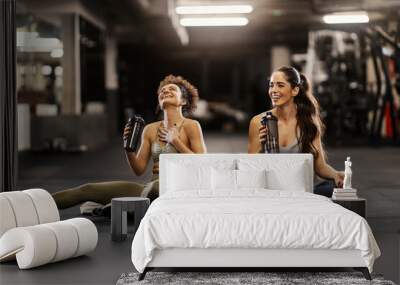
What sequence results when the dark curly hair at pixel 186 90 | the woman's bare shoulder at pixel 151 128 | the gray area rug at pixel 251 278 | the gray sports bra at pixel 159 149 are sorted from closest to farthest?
the gray area rug at pixel 251 278 → the gray sports bra at pixel 159 149 → the woman's bare shoulder at pixel 151 128 → the dark curly hair at pixel 186 90

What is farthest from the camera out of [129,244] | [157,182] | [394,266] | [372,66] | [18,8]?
[18,8]

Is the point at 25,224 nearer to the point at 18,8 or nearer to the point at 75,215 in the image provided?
the point at 75,215

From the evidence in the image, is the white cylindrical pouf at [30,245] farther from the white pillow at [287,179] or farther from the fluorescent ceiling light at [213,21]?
the fluorescent ceiling light at [213,21]

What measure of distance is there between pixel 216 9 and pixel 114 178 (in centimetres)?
218

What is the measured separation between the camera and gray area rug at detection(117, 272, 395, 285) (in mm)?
4434

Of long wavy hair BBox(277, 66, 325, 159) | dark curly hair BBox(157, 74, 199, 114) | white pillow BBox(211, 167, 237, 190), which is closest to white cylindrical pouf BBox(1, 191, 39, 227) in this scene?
white pillow BBox(211, 167, 237, 190)

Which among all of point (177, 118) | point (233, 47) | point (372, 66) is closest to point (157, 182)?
point (177, 118)

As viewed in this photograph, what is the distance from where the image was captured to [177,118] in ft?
22.9

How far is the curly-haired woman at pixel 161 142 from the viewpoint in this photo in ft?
22.5

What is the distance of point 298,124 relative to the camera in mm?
6730

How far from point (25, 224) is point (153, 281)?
3.97ft

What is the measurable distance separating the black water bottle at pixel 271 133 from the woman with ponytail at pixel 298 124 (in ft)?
0.12

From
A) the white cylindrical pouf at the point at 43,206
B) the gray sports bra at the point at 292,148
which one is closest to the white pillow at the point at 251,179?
the gray sports bra at the point at 292,148

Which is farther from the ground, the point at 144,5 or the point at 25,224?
the point at 144,5
